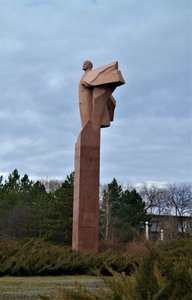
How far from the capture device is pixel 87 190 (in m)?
18.8

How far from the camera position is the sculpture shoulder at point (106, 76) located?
19609mm

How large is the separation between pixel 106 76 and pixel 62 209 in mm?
19929

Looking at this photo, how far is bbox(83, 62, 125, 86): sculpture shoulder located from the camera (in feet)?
64.3

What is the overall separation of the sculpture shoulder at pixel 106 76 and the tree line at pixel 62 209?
665 inches

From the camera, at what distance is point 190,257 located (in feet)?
12.2

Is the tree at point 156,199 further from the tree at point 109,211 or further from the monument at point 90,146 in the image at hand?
the monument at point 90,146

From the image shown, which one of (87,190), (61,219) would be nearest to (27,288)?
(87,190)

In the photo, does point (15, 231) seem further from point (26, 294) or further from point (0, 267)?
point (26, 294)

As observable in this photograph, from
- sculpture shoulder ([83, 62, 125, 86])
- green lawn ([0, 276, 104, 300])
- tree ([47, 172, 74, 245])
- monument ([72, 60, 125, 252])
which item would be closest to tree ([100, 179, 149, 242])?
tree ([47, 172, 74, 245])

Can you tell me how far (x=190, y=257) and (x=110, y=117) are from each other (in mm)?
16855

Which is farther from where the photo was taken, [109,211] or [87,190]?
[109,211]

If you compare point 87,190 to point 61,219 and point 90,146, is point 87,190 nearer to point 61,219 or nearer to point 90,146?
point 90,146

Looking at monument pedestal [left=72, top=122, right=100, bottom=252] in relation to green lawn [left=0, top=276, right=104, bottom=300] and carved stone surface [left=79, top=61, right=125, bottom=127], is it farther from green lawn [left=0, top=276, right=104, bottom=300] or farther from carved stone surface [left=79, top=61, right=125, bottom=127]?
green lawn [left=0, top=276, right=104, bottom=300]

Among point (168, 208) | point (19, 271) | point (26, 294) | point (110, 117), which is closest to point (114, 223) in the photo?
point (168, 208)
